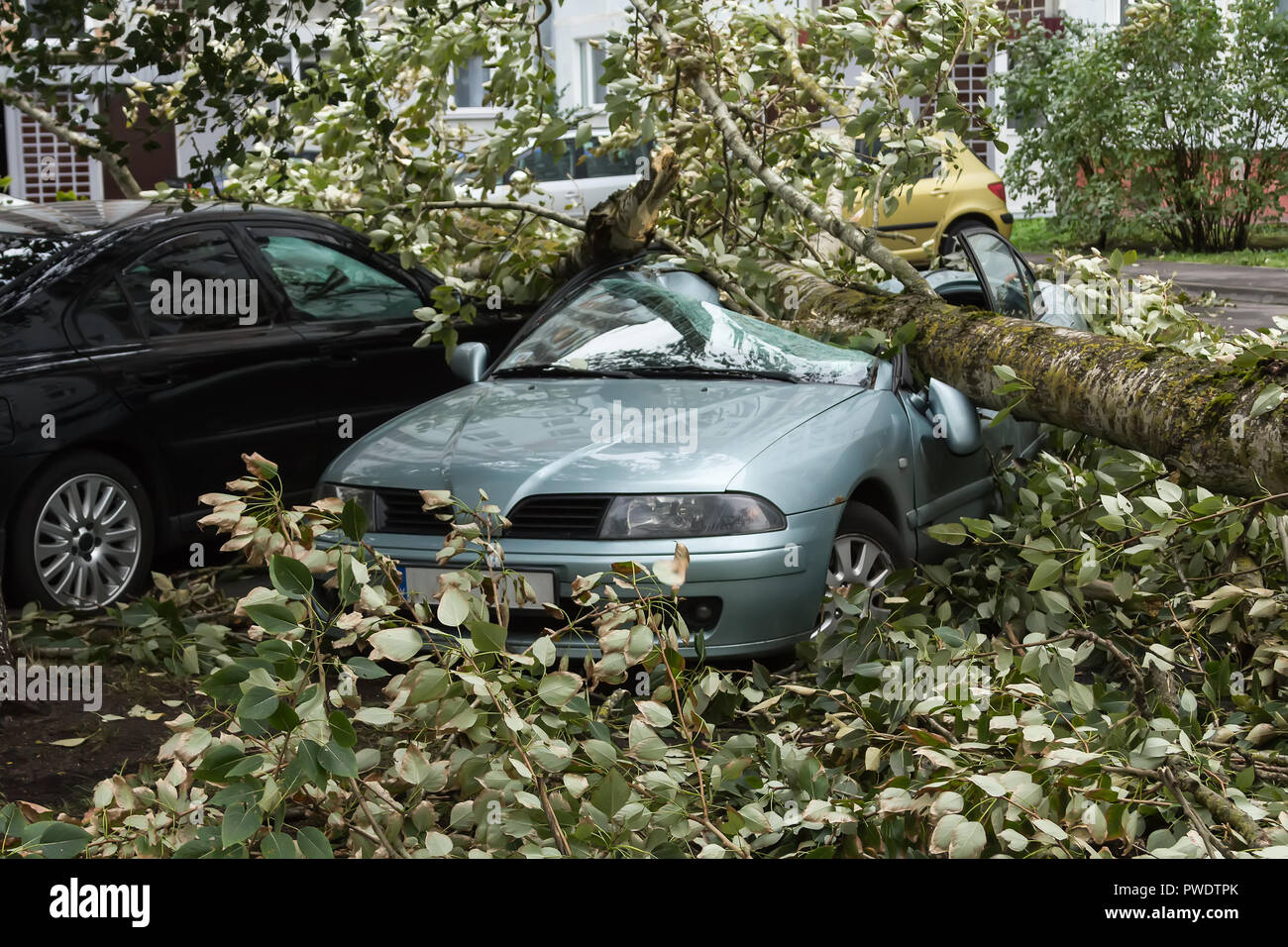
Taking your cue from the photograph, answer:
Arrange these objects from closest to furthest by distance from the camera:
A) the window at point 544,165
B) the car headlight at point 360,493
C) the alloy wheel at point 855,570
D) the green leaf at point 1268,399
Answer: the green leaf at point 1268,399
the alloy wheel at point 855,570
the car headlight at point 360,493
the window at point 544,165

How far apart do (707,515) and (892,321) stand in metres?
1.85

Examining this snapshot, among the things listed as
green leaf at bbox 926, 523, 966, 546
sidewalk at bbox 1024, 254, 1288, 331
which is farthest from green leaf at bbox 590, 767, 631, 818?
sidewalk at bbox 1024, 254, 1288, 331

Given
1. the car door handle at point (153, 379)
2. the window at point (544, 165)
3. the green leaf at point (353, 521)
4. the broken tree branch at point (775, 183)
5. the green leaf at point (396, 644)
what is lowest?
the green leaf at point (396, 644)

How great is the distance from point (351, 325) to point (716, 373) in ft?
7.65

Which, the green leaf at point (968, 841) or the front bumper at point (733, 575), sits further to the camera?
the front bumper at point (733, 575)

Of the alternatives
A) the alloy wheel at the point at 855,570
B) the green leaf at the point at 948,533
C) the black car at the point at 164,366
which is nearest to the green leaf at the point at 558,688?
the alloy wheel at the point at 855,570

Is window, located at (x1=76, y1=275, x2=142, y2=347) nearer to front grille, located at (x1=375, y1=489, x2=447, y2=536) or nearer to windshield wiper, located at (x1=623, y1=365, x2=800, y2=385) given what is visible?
front grille, located at (x1=375, y1=489, x2=447, y2=536)

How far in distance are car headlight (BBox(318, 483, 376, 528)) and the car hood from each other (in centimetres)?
3

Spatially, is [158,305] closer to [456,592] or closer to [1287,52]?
[456,592]

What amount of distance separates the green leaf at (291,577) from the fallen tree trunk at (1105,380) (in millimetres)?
2576

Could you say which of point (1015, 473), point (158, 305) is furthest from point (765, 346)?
point (158, 305)

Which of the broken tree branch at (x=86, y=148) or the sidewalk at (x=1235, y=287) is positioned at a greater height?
the broken tree branch at (x=86, y=148)

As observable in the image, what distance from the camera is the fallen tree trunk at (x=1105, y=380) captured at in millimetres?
4008

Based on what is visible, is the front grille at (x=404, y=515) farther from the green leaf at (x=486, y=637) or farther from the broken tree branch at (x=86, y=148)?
the broken tree branch at (x=86, y=148)
